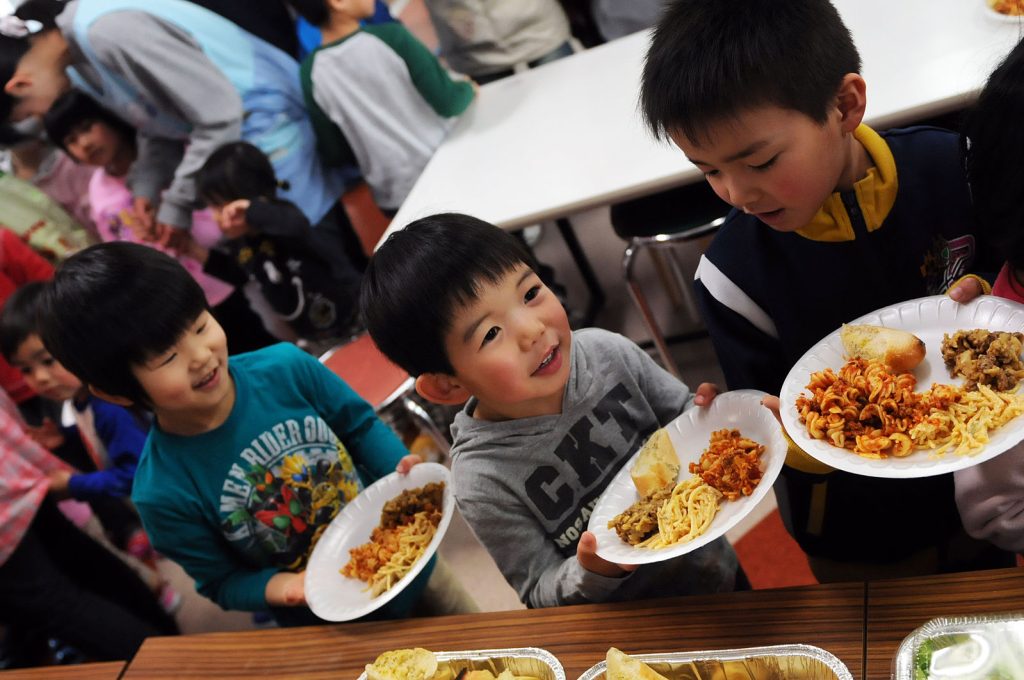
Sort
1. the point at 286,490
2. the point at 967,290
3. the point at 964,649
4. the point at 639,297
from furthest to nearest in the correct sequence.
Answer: the point at 639,297
the point at 286,490
the point at 967,290
the point at 964,649

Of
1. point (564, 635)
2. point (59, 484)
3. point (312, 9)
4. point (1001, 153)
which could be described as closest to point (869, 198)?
point (1001, 153)

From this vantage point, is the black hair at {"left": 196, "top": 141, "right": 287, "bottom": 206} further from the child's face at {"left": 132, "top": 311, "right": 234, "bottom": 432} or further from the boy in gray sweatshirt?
the boy in gray sweatshirt

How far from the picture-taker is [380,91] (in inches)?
114

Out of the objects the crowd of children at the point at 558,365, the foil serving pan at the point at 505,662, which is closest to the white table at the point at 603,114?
the crowd of children at the point at 558,365

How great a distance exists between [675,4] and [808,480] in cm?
81

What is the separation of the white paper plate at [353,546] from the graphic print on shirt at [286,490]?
18 cm

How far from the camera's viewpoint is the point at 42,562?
2494 mm

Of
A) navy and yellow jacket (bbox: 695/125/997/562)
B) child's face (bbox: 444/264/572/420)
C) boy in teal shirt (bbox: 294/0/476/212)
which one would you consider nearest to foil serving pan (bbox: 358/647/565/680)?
child's face (bbox: 444/264/572/420)

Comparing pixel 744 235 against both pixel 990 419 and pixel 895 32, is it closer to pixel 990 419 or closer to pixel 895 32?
pixel 990 419

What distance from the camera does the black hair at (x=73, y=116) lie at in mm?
3184

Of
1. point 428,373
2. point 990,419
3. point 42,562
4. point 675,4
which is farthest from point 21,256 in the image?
point 990,419

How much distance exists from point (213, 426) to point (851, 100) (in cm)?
131

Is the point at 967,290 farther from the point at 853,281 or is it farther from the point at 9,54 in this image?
the point at 9,54

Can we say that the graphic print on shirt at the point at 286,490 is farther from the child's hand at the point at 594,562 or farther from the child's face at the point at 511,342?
the child's hand at the point at 594,562
